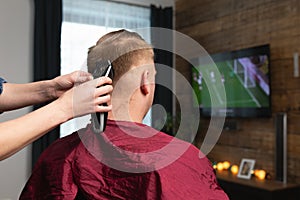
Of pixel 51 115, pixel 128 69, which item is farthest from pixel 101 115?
pixel 128 69

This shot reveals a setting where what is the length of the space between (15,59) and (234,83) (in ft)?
7.14

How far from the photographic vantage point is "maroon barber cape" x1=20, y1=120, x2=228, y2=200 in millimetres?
1038

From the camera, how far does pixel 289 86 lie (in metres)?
3.49

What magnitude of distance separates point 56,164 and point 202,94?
329 cm

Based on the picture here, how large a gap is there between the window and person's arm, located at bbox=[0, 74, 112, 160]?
3.27 m

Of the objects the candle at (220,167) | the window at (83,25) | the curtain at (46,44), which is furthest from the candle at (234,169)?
the curtain at (46,44)

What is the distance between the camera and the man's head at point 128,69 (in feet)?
3.76

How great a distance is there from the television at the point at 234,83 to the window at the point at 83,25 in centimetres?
93

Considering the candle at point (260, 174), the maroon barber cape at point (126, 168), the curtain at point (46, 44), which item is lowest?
the candle at point (260, 174)

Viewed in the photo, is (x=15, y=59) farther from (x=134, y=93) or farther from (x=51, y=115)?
(x=51, y=115)

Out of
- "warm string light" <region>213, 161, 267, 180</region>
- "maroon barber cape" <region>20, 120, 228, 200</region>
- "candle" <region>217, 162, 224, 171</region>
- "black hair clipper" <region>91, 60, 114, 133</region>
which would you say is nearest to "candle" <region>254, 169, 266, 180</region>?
"warm string light" <region>213, 161, 267, 180</region>

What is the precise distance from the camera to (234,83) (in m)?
3.91

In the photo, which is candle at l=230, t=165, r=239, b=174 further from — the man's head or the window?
the man's head

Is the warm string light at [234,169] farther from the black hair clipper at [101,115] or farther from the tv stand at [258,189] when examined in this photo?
the black hair clipper at [101,115]
